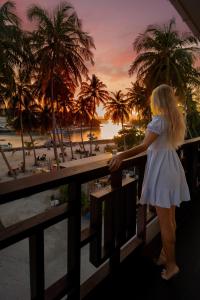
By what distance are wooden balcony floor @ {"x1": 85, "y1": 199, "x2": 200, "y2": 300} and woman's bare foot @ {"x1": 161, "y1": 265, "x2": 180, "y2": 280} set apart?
0.09ft

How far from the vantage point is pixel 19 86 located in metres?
27.9

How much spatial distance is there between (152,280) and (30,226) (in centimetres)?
117

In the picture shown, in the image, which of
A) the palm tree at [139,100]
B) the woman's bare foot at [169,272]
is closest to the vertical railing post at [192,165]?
the woman's bare foot at [169,272]

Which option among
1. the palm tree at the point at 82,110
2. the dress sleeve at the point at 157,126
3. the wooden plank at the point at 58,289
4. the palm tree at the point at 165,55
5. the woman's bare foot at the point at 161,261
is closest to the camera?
the wooden plank at the point at 58,289

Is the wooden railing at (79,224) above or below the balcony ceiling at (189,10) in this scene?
below

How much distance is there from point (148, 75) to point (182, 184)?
17.3m

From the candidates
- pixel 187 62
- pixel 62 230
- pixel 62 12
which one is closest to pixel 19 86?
pixel 62 12

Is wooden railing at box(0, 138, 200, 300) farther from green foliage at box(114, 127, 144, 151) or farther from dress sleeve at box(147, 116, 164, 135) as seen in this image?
green foliage at box(114, 127, 144, 151)

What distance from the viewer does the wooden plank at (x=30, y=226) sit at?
3.35 feet

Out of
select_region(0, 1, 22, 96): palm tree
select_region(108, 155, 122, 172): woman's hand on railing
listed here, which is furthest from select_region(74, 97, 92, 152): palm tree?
select_region(108, 155, 122, 172): woman's hand on railing

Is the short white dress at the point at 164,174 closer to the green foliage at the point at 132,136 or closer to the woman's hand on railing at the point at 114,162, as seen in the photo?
the woman's hand on railing at the point at 114,162

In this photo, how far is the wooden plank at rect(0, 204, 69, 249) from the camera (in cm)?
102

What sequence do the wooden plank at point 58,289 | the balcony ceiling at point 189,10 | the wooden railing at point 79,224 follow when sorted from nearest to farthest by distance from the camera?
the wooden railing at point 79,224 < the wooden plank at point 58,289 < the balcony ceiling at point 189,10

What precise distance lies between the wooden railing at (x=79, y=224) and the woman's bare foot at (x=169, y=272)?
317 mm
